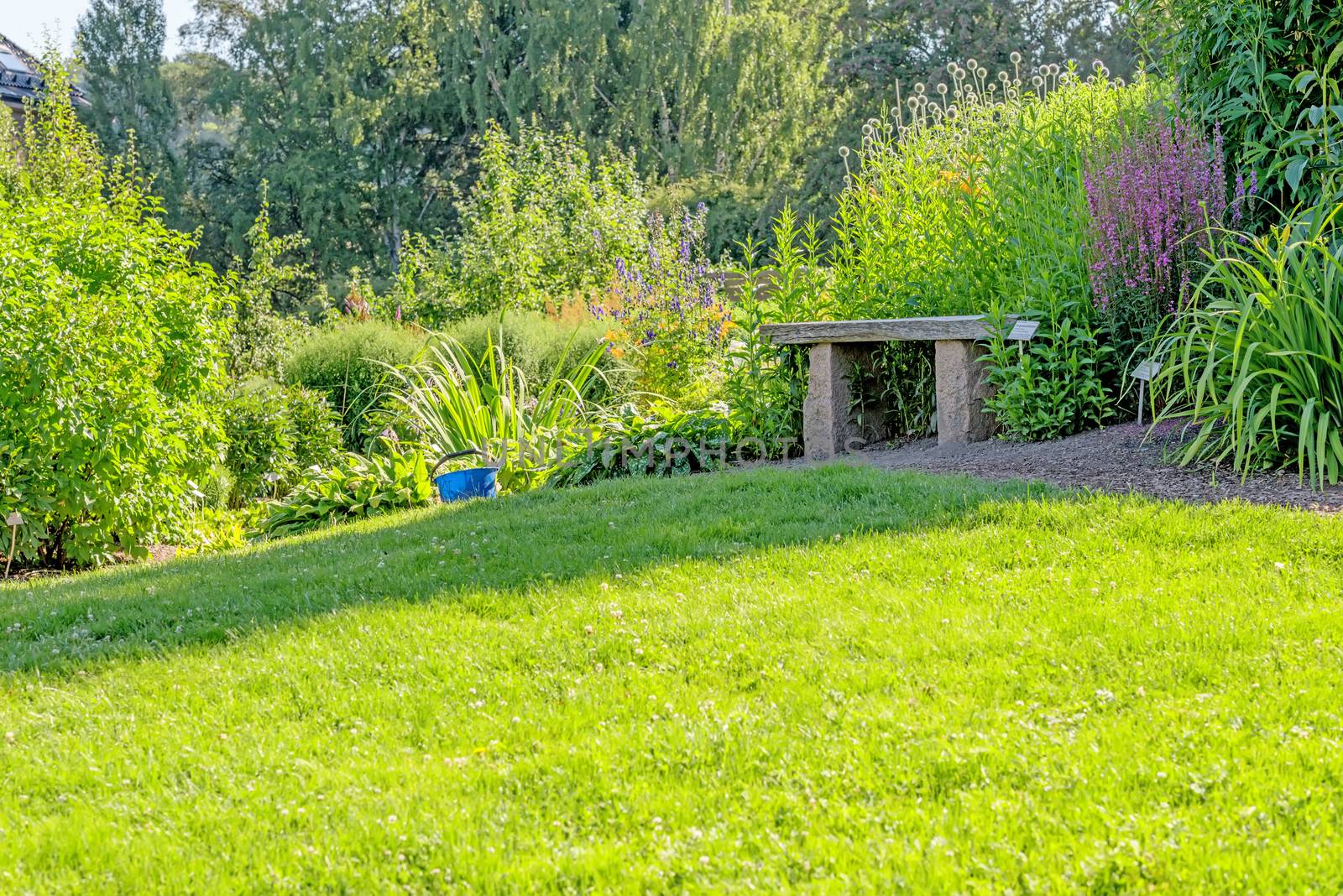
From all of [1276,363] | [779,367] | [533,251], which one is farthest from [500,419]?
[533,251]

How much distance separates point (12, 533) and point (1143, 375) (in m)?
5.62

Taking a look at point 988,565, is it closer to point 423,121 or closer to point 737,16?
point 737,16

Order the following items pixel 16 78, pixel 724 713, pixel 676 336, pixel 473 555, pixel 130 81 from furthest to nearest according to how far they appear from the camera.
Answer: pixel 130 81 → pixel 16 78 → pixel 676 336 → pixel 473 555 → pixel 724 713

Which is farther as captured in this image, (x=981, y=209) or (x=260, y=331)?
(x=260, y=331)

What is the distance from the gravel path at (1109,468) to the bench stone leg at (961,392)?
0.09 m

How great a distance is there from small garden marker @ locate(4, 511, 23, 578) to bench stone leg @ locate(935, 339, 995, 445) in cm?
461

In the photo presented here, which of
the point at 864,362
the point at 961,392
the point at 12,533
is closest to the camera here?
the point at 961,392

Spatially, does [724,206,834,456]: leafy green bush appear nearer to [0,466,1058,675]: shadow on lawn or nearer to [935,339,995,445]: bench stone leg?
[935,339,995,445]: bench stone leg

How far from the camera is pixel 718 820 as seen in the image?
2.30 metres

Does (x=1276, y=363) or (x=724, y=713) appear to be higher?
(x=1276, y=363)

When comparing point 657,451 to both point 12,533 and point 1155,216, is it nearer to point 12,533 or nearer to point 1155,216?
point 1155,216

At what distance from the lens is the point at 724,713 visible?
276 centimetres

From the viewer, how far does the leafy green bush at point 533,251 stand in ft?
39.9

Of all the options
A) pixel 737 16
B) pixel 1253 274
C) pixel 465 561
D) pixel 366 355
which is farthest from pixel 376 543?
pixel 737 16
